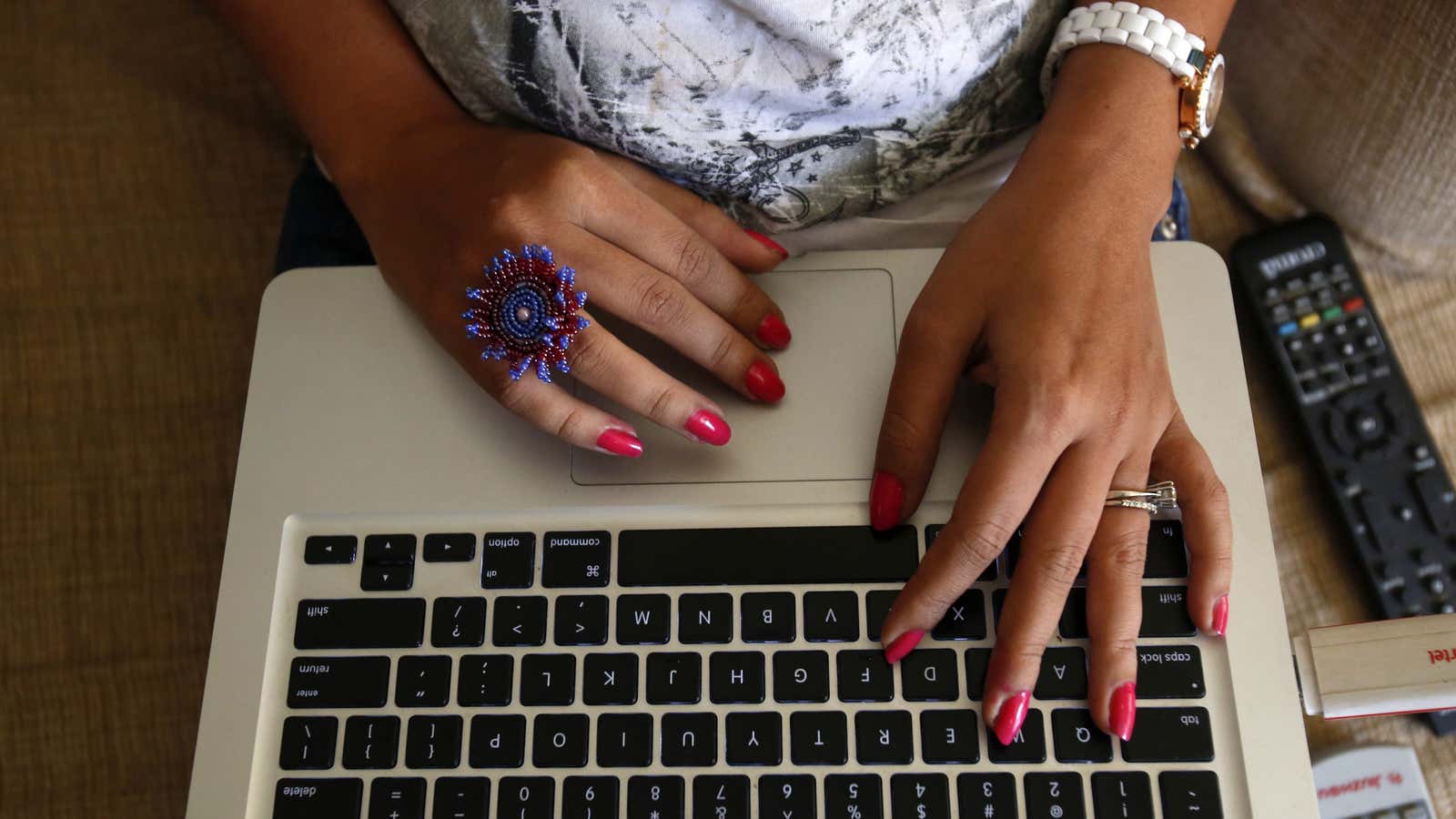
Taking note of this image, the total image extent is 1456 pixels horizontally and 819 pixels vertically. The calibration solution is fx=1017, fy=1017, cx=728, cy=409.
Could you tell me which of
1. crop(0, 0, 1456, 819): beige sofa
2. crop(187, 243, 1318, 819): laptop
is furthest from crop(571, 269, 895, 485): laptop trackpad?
crop(0, 0, 1456, 819): beige sofa

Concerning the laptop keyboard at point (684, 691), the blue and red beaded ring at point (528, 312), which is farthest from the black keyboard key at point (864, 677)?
the blue and red beaded ring at point (528, 312)

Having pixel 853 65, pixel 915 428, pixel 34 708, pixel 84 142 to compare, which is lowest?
→ pixel 34 708

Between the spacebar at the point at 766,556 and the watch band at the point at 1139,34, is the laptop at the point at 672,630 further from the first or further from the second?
the watch band at the point at 1139,34

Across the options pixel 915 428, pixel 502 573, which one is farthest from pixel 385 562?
pixel 915 428

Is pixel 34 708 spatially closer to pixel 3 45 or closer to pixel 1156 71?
pixel 3 45

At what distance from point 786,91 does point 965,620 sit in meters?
0.29

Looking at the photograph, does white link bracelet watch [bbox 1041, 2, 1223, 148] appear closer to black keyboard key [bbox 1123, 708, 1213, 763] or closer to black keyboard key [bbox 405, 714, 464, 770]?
black keyboard key [bbox 1123, 708, 1213, 763]

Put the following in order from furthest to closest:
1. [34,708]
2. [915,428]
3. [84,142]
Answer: [84,142], [34,708], [915,428]

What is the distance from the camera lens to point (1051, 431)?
1.59 ft

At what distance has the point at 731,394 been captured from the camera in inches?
21.6

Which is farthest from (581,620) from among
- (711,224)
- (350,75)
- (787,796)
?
(350,75)

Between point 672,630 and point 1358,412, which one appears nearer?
point 672,630

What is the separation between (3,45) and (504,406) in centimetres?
56

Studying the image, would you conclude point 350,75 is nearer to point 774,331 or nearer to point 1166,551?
point 774,331
